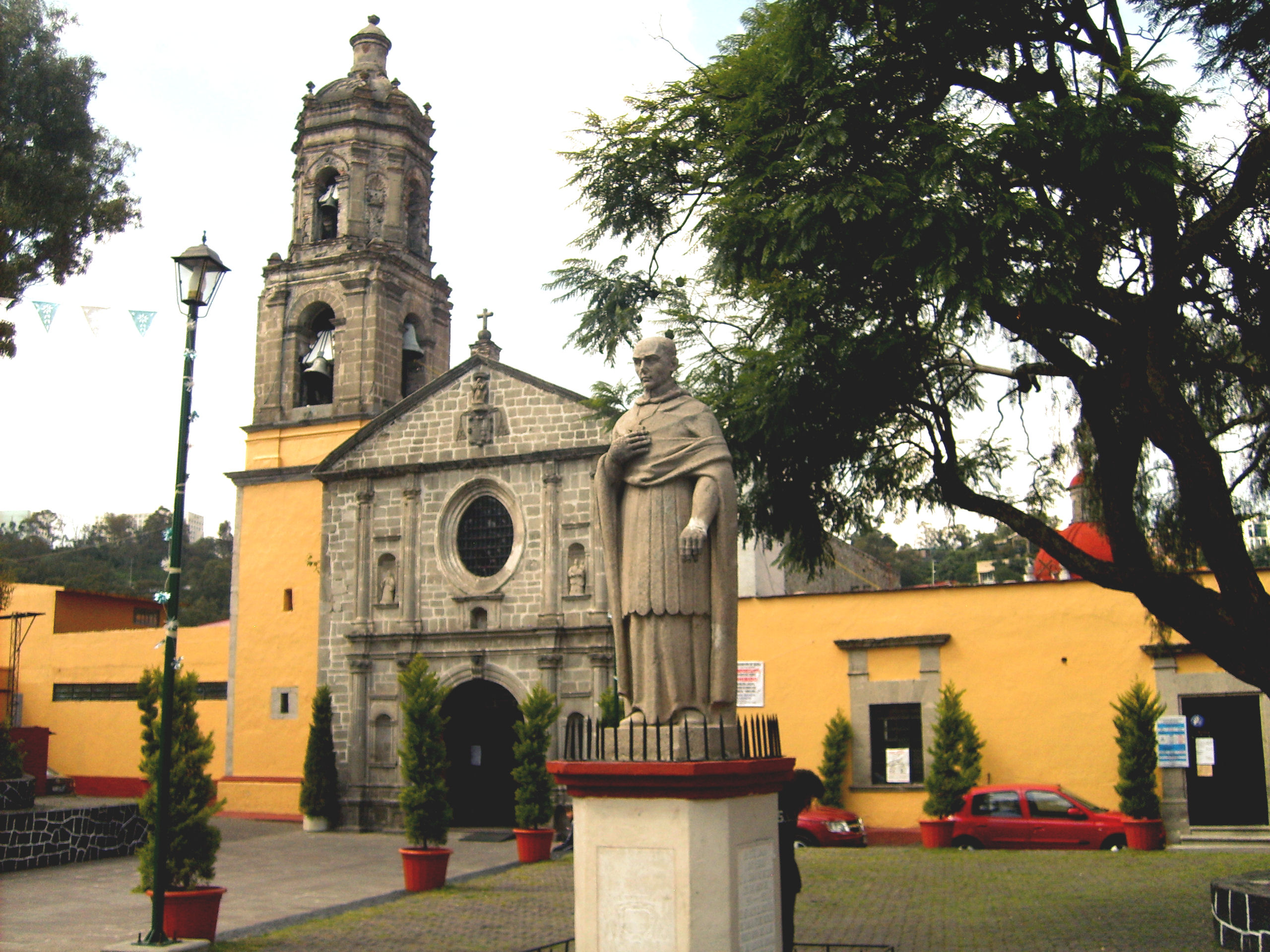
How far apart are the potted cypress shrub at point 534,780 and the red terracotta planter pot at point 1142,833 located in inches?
329

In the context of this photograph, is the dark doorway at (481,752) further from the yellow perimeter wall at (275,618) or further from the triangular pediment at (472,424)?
the triangular pediment at (472,424)

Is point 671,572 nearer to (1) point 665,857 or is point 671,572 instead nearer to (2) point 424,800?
(1) point 665,857

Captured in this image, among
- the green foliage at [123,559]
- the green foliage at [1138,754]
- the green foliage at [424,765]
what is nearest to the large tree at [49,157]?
the green foliage at [424,765]

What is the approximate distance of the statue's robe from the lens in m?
6.00

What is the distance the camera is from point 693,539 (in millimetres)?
5965

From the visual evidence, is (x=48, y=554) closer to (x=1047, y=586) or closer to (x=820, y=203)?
(x=1047, y=586)

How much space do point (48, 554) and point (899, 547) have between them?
48.9 meters

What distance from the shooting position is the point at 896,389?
11320mm

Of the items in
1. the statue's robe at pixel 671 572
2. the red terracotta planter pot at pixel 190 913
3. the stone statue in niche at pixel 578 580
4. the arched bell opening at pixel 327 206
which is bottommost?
the red terracotta planter pot at pixel 190 913

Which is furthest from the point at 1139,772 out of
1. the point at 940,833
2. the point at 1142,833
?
the point at 940,833

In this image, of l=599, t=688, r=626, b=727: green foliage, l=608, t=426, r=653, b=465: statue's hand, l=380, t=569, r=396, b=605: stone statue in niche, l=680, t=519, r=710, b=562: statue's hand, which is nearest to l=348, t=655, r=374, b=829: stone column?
l=380, t=569, r=396, b=605: stone statue in niche

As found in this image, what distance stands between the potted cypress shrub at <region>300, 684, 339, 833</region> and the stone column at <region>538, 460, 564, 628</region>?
4.80m

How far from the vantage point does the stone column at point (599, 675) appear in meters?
21.8

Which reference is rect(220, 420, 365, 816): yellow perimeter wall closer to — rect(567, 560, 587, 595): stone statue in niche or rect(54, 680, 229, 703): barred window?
rect(54, 680, 229, 703): barred window
